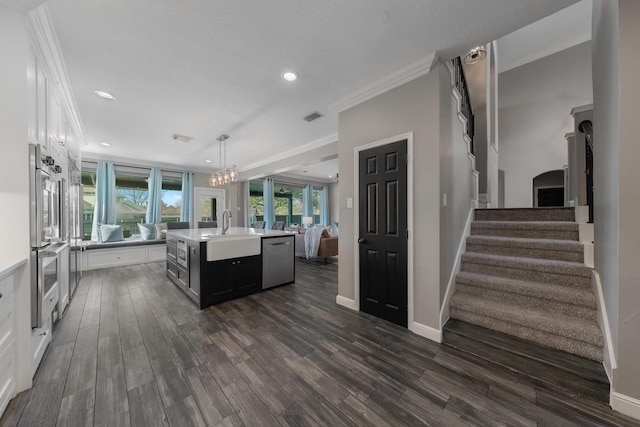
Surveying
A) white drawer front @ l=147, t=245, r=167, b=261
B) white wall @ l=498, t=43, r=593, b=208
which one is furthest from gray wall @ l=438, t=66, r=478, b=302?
white drawer front @ l=147, t=245, r=167, b=261

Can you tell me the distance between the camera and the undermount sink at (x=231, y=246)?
2906mm

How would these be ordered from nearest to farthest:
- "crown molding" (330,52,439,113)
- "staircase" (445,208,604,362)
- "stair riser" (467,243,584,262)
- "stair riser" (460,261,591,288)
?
"staircase" (445,208,604,362), "stair riser" (460,261,591,288), "crown molding" (330,52,439,113), "stair riser" (467,243,584,262)

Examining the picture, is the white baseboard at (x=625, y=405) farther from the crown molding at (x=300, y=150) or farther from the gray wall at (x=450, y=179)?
the crown molding at (x=300, y=150)

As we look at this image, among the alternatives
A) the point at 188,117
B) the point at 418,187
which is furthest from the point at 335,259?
the point at 188,117

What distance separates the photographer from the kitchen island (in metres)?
2.89

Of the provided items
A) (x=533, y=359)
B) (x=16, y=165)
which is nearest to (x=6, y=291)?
(x=16, y=165)

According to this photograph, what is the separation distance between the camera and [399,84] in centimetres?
242

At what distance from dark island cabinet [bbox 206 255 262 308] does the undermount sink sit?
0.23 ft

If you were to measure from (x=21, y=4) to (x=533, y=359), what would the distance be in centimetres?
438

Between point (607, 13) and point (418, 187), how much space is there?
175cm

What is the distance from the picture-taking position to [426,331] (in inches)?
86.6

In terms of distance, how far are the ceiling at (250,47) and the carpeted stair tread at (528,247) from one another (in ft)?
6.66

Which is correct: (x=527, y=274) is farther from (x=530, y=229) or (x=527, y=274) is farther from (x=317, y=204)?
(x=317, y=204)

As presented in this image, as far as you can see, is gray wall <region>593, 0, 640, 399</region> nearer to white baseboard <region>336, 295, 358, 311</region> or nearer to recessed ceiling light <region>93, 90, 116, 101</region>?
white baseboard <region>336, 295, 358, 311</region>
